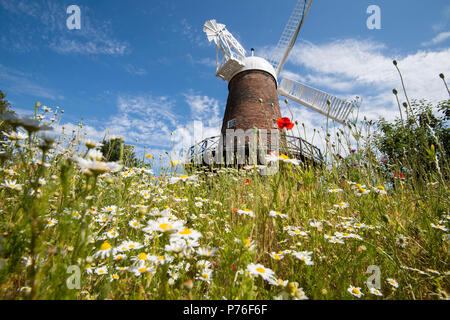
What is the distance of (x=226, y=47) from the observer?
41.5 ft

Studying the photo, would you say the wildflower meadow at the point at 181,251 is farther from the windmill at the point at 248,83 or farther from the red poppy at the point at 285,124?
the windmill at the point at 248,83

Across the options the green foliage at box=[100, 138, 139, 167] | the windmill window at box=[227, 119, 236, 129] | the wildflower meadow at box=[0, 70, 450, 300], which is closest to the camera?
the wildflower meadow at box=[0, 70, 450, 300]

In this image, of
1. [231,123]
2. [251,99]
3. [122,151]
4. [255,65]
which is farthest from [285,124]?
[255,65]

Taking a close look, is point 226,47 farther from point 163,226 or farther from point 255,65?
point 163,226

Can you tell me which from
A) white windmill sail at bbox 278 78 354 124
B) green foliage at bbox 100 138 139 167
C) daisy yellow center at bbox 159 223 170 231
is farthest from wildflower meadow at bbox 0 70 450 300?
white windmill sail at bbox 278 78 354 124

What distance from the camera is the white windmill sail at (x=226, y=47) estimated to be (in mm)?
11984

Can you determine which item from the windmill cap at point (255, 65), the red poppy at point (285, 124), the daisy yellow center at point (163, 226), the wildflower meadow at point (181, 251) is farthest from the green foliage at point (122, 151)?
the windmill cap at point (255, 65)

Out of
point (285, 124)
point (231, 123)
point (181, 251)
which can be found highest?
point (231, 123)

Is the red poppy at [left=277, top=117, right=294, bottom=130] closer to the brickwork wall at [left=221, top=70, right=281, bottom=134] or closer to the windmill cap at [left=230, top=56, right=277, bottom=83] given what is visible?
the brickwork wall at [left=221, top=70, right=281, bottom=134]

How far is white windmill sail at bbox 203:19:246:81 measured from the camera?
12.0 meters

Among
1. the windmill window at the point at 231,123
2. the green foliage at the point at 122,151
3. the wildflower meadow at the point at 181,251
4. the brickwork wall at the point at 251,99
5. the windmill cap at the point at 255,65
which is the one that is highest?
the windmill cap at the point at 255,65

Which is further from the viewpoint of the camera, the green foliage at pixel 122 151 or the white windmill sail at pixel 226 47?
the white windmill sail at pixel 226 47

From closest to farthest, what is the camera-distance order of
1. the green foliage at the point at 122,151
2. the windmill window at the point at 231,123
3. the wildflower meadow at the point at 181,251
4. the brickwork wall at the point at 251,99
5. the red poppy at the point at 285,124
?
the wildflower meadow at the point at 181,251 → the green foliage at the point at 122,151 → the red poppy at the point at 285,124 → the brickwork wall at the point at 251,99 → the windmill window at the point at 231,123
